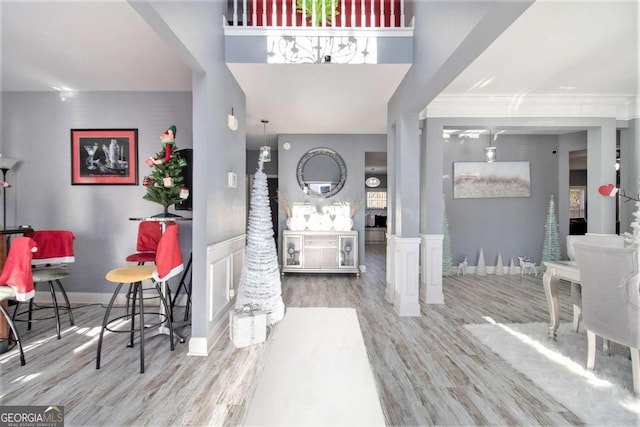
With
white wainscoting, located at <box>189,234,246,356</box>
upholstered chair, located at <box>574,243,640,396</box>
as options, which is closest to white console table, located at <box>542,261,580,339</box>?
upholstered chair, located at <box>574,243,640,396</box>

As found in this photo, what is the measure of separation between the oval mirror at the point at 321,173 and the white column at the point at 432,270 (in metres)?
2.10

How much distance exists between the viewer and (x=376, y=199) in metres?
12.0

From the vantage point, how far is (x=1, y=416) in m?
1.70

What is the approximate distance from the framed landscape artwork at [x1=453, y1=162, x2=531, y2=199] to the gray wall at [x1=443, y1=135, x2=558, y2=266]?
0.33 ft

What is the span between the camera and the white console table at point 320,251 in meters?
5.15

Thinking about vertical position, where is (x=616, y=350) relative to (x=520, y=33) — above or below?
below

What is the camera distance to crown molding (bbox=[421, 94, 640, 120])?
13.4 ft

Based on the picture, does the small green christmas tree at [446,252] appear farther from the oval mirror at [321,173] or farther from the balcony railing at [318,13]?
the balcony railing at [318,13]

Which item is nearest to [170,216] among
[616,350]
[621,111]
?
[616,350]

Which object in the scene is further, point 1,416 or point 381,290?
point 381,290

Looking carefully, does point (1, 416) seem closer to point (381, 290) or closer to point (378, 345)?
point (378, 345)

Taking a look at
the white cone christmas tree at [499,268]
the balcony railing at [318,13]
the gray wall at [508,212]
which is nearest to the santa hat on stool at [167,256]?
the balcony railing at [318,13]

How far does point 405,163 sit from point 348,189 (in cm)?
219

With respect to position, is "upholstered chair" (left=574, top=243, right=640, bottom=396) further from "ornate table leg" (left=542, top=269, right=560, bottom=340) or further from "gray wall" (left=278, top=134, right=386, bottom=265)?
"gray wall" (left=278, top=134, right=386, bottom=265)
